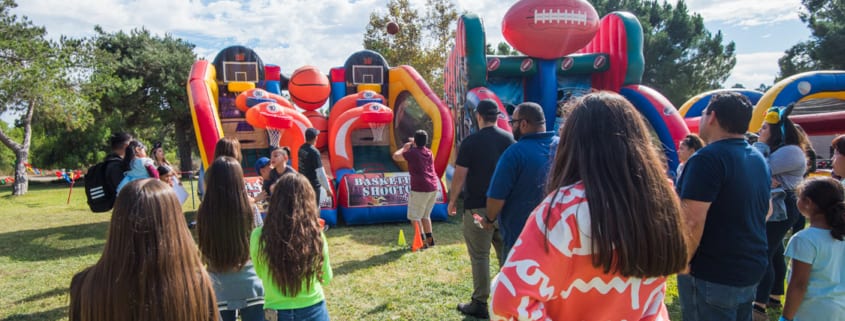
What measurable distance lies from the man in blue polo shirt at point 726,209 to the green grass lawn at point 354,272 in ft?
5.75

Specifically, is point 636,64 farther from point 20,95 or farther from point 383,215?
point 20,95

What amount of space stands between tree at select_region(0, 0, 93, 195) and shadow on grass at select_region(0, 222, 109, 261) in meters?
7.20

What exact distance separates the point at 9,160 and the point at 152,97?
22.9 m

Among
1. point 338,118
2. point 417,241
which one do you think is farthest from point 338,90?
point 417,241

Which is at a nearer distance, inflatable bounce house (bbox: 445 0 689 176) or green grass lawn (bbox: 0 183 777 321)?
green grass lawn (bbox: 0 183 777 321)

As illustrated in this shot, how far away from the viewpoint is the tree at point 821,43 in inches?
688

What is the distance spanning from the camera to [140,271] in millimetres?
1350

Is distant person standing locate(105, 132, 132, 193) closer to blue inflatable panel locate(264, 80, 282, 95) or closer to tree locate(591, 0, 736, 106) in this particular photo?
blue inflatable panel locate(264, 80, 282, 95)

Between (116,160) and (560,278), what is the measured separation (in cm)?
407

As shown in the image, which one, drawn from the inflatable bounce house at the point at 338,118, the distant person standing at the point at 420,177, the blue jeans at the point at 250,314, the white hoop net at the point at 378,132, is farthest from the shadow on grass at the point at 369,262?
the white hoop net at the point at 378,132

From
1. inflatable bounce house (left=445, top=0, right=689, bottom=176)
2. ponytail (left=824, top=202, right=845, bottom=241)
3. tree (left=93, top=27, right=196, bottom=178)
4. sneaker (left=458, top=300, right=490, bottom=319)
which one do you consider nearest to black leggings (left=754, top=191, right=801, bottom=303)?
ponytail (left=824, top=202, right=845, bottom=241)

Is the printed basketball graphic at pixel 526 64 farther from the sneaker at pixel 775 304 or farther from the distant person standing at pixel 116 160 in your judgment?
the distant person standing at pixel 116 160

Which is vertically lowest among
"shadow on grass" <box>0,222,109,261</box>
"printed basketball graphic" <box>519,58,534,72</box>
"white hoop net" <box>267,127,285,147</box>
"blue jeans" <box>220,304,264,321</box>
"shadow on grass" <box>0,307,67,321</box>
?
"shadow on grass" <box>0,307,67,321</box>

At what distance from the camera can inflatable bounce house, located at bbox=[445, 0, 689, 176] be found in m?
7.90
